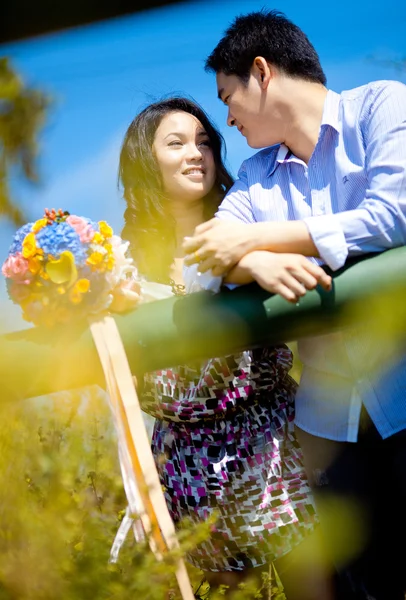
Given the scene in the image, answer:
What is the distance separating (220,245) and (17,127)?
53 cm

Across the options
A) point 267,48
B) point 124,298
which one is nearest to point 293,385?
point 124,298

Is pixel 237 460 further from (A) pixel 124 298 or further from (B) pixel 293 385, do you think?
(A) pixel 124 298

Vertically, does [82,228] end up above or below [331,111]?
below

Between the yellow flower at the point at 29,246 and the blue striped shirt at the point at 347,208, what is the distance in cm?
63

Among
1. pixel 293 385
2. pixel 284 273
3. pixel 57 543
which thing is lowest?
pixel 57 543

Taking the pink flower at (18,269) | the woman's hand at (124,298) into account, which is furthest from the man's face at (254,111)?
the pink flower at (18,269)

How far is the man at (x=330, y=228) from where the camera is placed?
1579mm

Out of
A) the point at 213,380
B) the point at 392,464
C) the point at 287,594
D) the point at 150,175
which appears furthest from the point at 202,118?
the point at 287,594

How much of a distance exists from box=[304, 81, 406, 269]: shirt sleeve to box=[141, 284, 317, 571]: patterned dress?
27.4 inches

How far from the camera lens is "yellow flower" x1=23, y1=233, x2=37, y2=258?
154 cm

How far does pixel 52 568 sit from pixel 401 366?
3.35 ft

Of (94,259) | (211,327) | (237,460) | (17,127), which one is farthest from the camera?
(237,460)

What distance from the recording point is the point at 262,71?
2.06 metres

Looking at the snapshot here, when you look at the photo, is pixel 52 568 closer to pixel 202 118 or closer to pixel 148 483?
pixel 148 483
